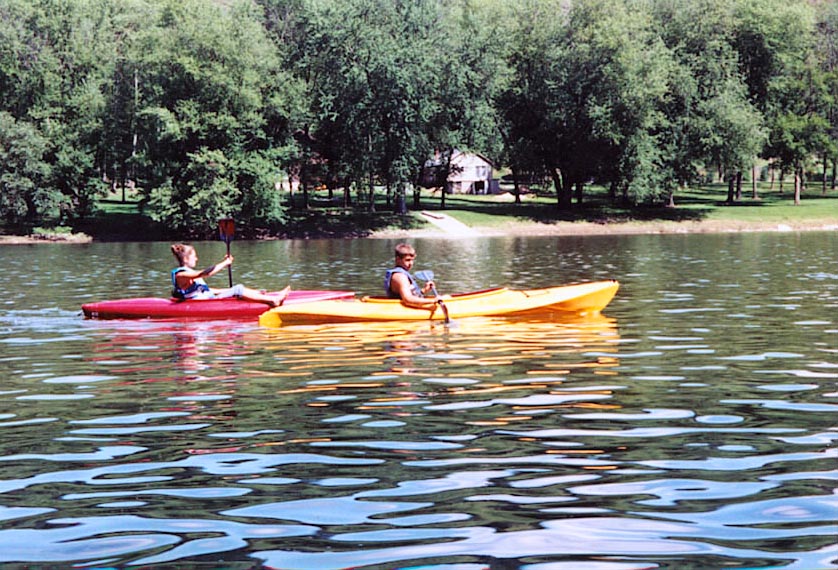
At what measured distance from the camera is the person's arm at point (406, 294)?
17062 millimetres

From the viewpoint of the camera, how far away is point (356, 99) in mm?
63688

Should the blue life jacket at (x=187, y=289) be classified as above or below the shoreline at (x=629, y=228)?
below

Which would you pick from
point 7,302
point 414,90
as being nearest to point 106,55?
point 414,90

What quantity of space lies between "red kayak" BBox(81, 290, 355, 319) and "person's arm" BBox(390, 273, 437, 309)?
5.06 ft

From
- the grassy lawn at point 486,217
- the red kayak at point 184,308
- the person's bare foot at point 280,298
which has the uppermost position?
the grassy lawn at point 486,217

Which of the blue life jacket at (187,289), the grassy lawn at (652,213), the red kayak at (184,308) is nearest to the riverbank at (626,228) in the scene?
the grassy lawn at (652,213)

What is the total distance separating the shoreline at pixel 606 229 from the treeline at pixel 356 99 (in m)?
2.43

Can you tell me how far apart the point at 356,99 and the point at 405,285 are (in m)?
47.8

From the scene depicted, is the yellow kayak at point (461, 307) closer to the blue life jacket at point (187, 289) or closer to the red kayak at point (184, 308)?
the red kayak at point (184, 308)

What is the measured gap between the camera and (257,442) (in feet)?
Answer: 28.7

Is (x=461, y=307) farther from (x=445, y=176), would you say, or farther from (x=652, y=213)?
(x=445, y=176)

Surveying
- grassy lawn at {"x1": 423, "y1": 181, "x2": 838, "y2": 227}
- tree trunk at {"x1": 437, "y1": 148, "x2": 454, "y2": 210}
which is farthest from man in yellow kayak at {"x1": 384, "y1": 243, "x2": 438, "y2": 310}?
tree trunk at {"x1": 437, "y1": 148, "x2": 454, "y2": 210}

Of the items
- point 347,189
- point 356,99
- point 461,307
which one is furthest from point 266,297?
point 347,189

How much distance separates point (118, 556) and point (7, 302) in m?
18.3
